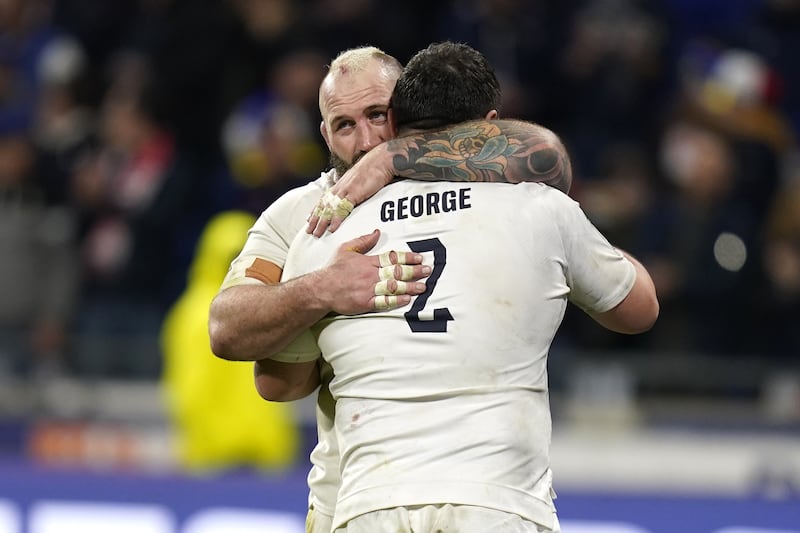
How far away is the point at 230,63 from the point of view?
955 centimetres

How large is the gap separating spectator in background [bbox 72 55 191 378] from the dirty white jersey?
15.0 ft

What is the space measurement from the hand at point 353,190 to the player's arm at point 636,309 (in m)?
0.58

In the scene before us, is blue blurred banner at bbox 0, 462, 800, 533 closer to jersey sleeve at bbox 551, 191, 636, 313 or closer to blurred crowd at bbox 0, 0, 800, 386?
blurred crowd at bbox 0, 0, 800, 386

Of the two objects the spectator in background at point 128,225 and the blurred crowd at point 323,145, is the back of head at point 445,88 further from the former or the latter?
the spectator in background at point 128,225

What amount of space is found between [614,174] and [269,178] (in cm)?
211

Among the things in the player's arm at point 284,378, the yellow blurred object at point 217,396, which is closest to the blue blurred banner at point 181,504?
the yellow blurred object at point 217,396

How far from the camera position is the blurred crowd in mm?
7637

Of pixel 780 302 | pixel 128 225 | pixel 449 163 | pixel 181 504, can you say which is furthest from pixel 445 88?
pixel 128 225

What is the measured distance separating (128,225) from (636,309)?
19.9 feet

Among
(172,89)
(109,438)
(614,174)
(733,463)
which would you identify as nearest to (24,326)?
(109,438)

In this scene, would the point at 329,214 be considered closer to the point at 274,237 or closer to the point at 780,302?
the point at 274,237

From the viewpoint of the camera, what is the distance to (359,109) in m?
3.33

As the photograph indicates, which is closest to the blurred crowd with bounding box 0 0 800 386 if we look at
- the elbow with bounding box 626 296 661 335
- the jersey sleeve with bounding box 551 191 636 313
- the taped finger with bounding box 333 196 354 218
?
the elbow with bounding box 626 296 661 335

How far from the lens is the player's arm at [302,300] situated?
3.01 m
